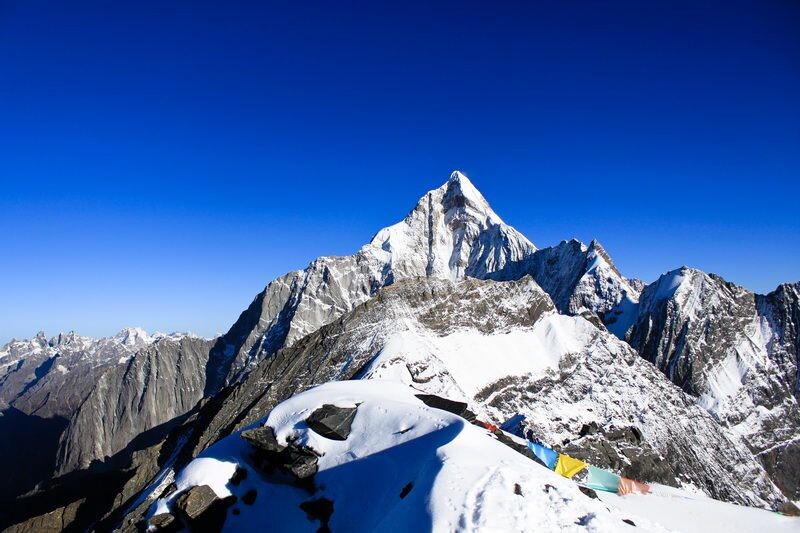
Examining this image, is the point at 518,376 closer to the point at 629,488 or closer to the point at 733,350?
the point at 629,488

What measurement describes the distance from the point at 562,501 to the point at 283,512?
13311mm

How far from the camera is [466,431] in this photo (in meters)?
22.0

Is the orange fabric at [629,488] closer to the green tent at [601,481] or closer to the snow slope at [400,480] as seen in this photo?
the green tent at [601,481]

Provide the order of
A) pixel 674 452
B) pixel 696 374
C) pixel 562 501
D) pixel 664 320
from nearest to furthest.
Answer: pixel 562 501, pixel 674 452, pixel 696 374, pixel 664 320

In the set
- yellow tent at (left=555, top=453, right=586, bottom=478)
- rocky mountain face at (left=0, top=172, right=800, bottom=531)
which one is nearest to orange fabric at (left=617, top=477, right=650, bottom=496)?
yellow tent at (left=555, top=453, right=586, bottom=478)

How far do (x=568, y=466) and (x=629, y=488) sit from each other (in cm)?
478

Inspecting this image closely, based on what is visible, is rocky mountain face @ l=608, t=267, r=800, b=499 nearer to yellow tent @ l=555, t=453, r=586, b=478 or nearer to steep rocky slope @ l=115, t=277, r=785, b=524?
steep rocky slope @ l=115, t=277, r=785, b=524

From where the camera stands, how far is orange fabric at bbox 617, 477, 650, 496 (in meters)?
29.3

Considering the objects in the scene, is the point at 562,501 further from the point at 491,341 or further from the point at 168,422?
the point at 168,422

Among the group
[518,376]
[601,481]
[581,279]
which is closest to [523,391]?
[518,376]

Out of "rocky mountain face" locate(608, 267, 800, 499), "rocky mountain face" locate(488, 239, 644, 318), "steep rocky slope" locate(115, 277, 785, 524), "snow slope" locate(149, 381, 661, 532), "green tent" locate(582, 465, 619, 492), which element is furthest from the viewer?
"rocky mountain face" locate(488, 239, 644, 318)

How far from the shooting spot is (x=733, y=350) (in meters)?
129

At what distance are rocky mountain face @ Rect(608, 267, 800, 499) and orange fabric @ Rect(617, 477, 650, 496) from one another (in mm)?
105230

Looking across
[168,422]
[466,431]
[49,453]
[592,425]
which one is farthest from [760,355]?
[49,453]
